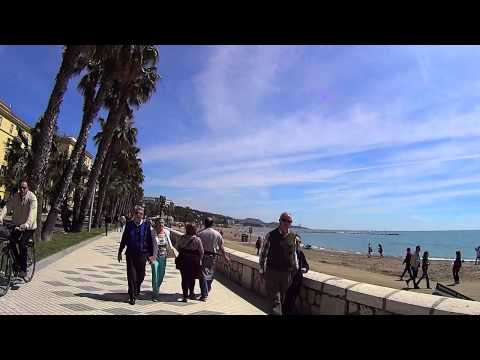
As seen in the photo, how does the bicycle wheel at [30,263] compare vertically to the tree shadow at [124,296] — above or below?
above

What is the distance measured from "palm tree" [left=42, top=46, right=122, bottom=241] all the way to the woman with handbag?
475 inches

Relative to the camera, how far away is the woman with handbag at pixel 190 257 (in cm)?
855

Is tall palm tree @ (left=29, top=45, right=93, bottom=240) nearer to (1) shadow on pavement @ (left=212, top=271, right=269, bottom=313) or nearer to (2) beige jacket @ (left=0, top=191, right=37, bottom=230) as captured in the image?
(1) shadow on pavement @ (left=212, top=271, right=269, bottom=313)

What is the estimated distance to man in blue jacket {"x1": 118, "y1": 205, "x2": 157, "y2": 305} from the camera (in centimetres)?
770

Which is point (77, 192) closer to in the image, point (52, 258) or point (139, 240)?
point (52, 258)

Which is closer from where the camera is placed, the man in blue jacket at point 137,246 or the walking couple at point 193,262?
the man in blue jacket at point 137,246

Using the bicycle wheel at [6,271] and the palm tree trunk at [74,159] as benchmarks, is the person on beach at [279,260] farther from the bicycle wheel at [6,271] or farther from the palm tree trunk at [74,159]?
the palm tree trunk at [74,159]

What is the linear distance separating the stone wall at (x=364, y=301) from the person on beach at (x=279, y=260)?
0.53m

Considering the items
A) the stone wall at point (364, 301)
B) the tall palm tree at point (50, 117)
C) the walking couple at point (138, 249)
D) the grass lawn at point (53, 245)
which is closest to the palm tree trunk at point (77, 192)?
the grass lawn at point (53, 245)

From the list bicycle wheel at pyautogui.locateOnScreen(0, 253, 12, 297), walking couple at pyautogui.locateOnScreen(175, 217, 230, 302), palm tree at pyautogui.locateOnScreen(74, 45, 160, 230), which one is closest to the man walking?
walking couple at pyautogui.locateOnScreen(175, 217, 230, 302)

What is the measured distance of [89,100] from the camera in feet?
81.5

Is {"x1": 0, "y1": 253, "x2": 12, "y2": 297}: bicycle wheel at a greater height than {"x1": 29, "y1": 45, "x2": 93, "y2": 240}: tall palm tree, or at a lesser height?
lesser
